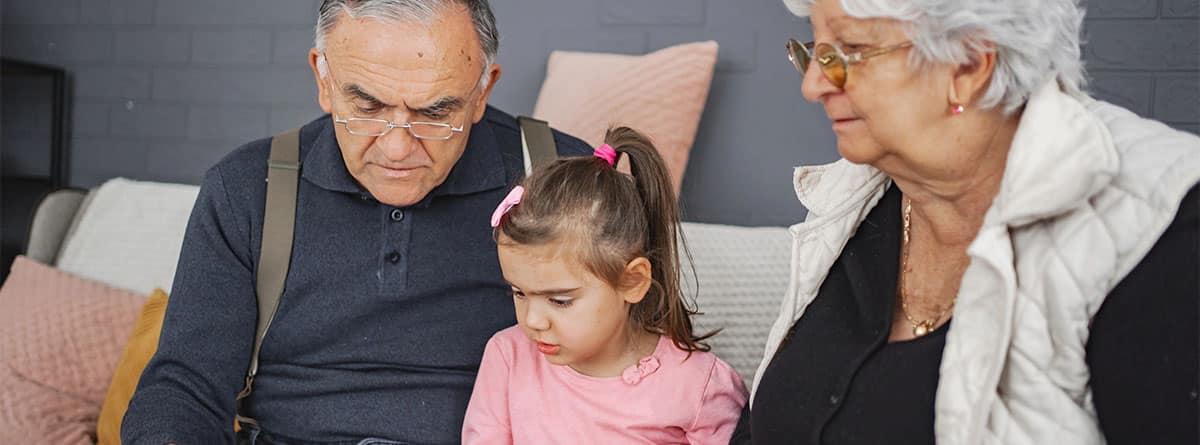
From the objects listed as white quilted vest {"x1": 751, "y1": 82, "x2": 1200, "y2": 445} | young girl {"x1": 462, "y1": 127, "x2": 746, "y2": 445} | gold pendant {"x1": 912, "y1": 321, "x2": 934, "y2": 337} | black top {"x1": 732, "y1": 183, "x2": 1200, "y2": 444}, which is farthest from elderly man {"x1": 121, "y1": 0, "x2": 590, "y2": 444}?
white quilted vest {"x1": 751, "y1": 82, "x2": 1200, "y2": 445}

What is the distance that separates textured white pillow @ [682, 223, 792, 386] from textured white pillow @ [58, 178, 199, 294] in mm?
1307

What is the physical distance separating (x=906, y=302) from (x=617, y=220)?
44 cm

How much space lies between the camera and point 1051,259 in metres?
1.04

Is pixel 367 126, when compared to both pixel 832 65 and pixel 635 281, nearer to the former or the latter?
pixel 635 281

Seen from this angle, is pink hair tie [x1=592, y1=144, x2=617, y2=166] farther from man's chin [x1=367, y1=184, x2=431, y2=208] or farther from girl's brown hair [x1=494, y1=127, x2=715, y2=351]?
man's chin [x1=367, y1=184, x2=431, y2=208]

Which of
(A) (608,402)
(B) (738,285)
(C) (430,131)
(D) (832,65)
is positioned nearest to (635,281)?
(A) (608,402)

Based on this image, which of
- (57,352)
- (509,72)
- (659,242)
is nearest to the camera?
(659,242)

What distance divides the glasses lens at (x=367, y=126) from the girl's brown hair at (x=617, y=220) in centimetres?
24

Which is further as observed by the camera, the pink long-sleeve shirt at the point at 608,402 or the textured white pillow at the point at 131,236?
the textured white pillow at the point at 131,236

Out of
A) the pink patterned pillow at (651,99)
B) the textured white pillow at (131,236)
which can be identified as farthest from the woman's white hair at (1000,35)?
the textured white pillow at (131,236)

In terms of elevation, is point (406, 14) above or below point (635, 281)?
above

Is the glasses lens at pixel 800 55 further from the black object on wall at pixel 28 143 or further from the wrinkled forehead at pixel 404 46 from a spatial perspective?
the black object on wall at pixel 28 143

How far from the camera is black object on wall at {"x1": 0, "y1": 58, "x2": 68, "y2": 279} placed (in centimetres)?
333

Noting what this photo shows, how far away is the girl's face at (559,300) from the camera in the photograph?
58.4 inches
